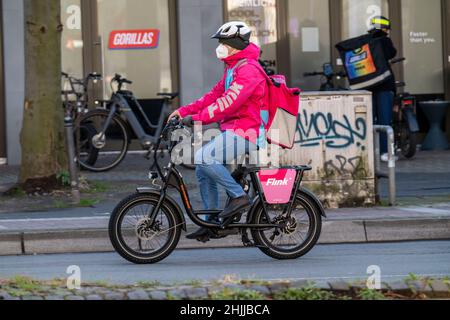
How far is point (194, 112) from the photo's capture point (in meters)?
8.79

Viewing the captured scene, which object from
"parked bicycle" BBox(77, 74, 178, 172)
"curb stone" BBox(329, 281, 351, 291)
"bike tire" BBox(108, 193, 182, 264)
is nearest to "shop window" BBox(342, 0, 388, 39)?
"parked bicycle" BBox(77, 74, 178, 172)

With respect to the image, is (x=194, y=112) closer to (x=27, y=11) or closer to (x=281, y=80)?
(x=281, y=80)

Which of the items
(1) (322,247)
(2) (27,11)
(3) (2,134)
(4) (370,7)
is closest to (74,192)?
(2) (27,11)

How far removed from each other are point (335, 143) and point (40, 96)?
3.63 m

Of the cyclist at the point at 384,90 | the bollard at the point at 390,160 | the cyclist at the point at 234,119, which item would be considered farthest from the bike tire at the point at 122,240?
the cyclist at the point at 384,90

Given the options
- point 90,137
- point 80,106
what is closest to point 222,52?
point 90,137

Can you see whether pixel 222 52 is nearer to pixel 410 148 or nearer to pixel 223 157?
pixel 223 157

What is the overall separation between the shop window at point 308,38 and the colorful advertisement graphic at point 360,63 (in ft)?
6.73

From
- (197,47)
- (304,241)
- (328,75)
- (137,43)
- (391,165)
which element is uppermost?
(137,43)

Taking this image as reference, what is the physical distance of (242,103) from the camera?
332 inches

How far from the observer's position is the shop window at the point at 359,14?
1742 centimetres

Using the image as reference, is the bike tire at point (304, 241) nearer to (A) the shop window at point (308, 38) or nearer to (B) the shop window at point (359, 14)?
(A) the shop window at point (308, 38)

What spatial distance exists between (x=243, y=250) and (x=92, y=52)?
8.07 metres

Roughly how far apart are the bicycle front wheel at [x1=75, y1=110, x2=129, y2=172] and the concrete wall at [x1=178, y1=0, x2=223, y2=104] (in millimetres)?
2224
